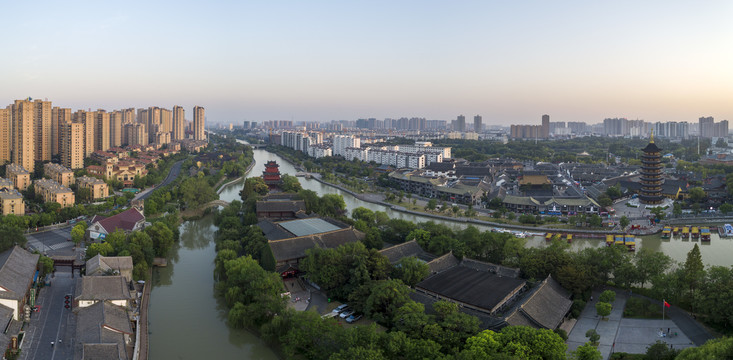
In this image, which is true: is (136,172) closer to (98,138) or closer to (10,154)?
(10,154)

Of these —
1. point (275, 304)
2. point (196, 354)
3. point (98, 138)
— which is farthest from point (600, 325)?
point (98, 138)

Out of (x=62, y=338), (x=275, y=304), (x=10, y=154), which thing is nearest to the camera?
(x=62, y=338)

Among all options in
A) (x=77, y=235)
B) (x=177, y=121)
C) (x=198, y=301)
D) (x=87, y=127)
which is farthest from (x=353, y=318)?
(x=177, y=121)

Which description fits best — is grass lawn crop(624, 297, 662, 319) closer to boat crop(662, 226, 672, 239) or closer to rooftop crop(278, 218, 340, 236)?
rooftop crop(278, 218, 340, 236)

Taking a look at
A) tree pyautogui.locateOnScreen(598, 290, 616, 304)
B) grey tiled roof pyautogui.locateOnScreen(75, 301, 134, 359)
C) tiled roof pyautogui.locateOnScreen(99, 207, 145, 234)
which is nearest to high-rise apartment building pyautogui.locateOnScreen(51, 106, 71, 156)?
tiled roof pyautogui.locateOnScreen(99, 207, 145, 234)

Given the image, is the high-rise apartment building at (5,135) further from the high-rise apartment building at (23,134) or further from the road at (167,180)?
the road at (167,180)

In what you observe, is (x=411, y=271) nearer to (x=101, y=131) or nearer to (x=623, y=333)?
(x=623, y=333)
